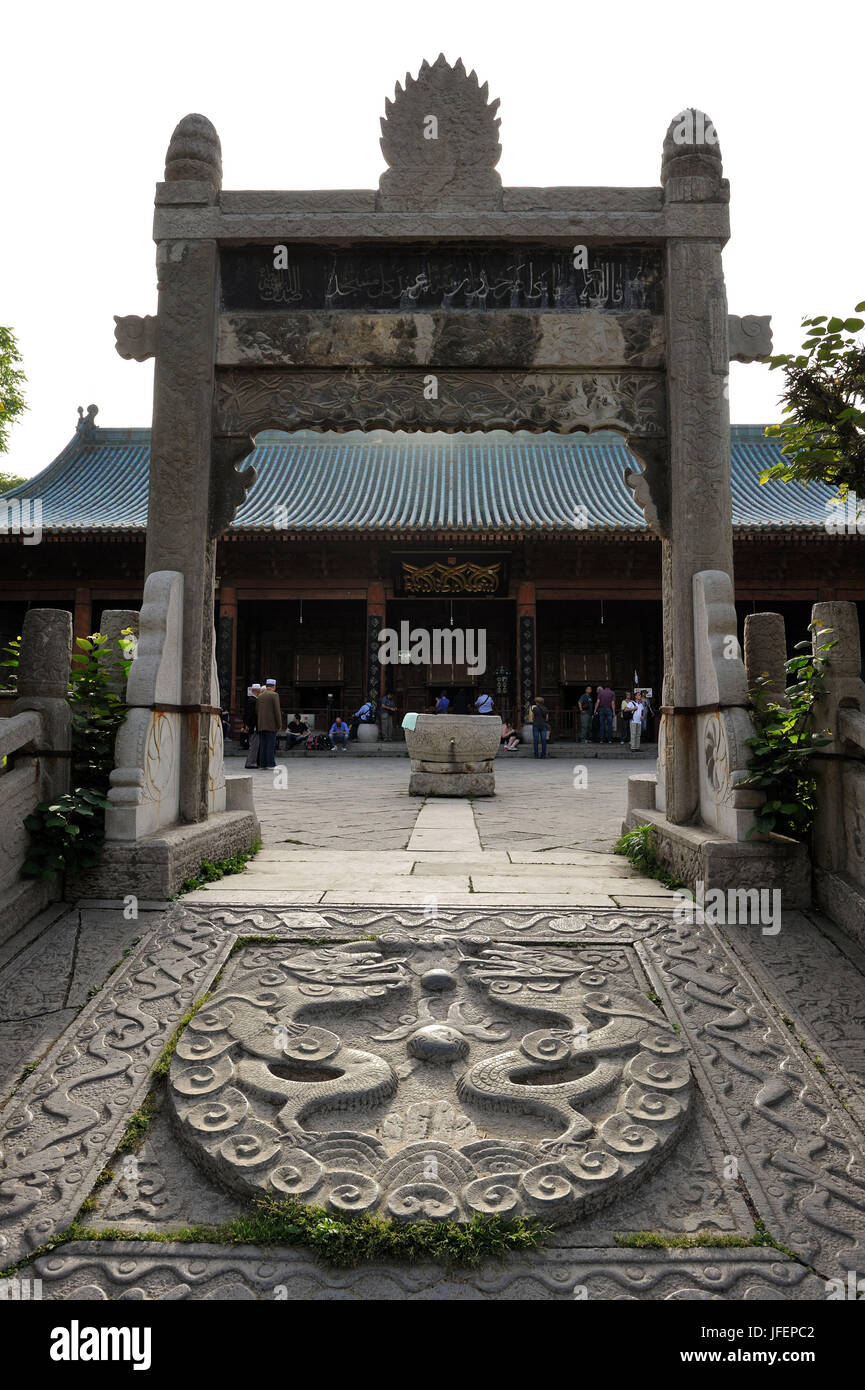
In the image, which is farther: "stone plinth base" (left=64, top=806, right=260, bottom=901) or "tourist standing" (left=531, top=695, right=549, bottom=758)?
"tourist standing" (left=531, top=695, right=549, bottom=758)

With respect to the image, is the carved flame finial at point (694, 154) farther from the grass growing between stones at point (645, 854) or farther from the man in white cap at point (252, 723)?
the man in white cap at point (252, 723)

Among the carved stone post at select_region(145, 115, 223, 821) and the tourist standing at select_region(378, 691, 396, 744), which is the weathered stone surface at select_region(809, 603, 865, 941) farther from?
the tourist standing at select_region(378, 691, 396, 744)

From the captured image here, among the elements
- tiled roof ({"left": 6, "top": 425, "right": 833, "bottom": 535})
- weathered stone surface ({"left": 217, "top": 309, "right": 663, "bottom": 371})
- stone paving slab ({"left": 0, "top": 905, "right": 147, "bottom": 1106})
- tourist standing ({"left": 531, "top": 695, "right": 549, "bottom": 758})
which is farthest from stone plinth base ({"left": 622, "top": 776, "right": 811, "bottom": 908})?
tiled roof ({"left": 6, "top": 425, "right": 833, "bottom": 535})

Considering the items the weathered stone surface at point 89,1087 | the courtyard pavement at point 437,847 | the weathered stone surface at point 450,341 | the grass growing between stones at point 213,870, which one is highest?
the weathered stone surface at point 450,341

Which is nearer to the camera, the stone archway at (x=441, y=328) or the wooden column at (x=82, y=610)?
the stone archway at (x=441, y=328)

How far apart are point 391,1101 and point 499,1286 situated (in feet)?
1.90

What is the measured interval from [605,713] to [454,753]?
841 cm

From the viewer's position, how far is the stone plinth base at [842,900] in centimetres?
297

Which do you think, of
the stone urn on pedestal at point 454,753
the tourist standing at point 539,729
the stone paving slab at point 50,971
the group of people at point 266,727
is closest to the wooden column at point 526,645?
the tourist standing at point 539,729

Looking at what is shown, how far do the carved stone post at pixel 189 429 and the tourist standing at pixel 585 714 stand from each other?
44.5 ft

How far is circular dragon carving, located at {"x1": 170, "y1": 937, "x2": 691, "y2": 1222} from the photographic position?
1908mm

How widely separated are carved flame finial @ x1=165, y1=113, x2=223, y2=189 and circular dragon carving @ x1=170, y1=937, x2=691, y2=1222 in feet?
13.7

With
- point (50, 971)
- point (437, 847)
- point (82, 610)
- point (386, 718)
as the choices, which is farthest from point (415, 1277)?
point (82, 610)
